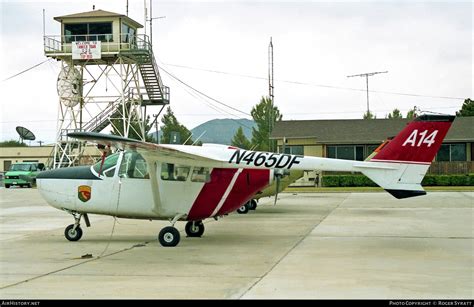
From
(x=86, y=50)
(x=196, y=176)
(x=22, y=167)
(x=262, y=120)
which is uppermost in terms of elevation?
(x=86, y=50)

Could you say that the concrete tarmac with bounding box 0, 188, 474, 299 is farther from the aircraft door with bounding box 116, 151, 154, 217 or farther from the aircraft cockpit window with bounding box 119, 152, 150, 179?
the aircraft cockpit window with bounding box 119, 152, 150, 179

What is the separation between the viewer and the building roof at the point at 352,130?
48.3 metres

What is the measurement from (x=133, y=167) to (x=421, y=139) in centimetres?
610

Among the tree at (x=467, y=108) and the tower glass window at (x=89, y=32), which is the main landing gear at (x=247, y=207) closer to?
the tower glass window at (x=89, y=32)

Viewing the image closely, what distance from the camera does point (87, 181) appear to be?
14594 mm

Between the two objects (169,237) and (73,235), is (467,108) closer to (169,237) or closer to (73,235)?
(73,235)

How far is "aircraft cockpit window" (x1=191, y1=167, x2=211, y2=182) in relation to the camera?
14.2 meters

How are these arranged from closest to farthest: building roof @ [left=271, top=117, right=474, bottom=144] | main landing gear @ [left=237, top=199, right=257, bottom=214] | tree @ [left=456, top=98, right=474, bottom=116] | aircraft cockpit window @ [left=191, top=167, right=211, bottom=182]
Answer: aircraft cockpit window @ [left=191, top=167, right=211, bottom=182], main landing gear @ [left=237, top=199, right=257, bottom=214], building roof @ [left=271, top=117, right=474, bottom=144], tree @ [left=456, top=98, right=474, bottom=116]

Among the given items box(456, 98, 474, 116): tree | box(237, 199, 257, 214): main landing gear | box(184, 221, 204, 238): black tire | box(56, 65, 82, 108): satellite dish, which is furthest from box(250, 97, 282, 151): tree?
box(184, 221, 204, 238): black tire

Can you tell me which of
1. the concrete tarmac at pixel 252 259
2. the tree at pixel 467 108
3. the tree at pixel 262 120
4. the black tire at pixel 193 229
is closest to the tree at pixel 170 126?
the tree at pixel 262 120

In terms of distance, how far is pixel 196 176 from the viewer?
14.3 meters

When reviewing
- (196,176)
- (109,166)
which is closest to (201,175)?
(196,176)

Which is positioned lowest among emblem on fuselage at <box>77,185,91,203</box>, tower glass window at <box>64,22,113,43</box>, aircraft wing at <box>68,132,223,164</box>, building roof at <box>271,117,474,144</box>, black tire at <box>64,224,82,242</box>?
black tire at <box>64,224,82,242</box>

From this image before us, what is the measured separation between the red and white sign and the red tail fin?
1230 inches
